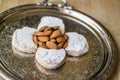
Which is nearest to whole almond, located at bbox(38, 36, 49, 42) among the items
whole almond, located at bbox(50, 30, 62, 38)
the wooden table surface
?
whole almond, located at bbox(50, 30, 62, 38)

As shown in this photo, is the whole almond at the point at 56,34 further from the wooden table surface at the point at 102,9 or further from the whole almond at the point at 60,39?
the wooden table surface at the point at 102,9

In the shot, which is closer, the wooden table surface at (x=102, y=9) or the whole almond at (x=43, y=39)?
the whole almond at (x=43, y=39)

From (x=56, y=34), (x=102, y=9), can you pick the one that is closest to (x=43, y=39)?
(x=56, y=34)

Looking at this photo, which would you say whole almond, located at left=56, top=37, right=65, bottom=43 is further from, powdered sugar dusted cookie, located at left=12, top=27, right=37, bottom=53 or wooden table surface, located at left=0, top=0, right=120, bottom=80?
wooden table surface, located at left=0, top=0, right=120, bottom=80

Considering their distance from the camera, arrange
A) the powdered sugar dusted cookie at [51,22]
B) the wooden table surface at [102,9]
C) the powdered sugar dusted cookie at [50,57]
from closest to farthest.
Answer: the powdered sugar dusted cookie at [50,57], the powdered sugar dusted cookie at [51,22], the wooden table surface at [102,9]

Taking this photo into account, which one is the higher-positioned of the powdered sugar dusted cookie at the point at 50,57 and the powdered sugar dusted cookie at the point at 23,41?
the powdered sugar dusted cookie at the point at 23,41

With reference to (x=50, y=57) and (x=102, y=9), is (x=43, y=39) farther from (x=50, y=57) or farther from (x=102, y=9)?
(x=102, y=9)

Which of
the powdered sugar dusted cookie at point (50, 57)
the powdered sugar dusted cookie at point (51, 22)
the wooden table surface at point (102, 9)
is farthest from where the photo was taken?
the wooden table surface at point (102, 9)

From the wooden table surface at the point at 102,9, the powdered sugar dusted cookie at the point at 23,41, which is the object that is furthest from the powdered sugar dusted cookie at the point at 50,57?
the wooden table surface at the point at 102,9
